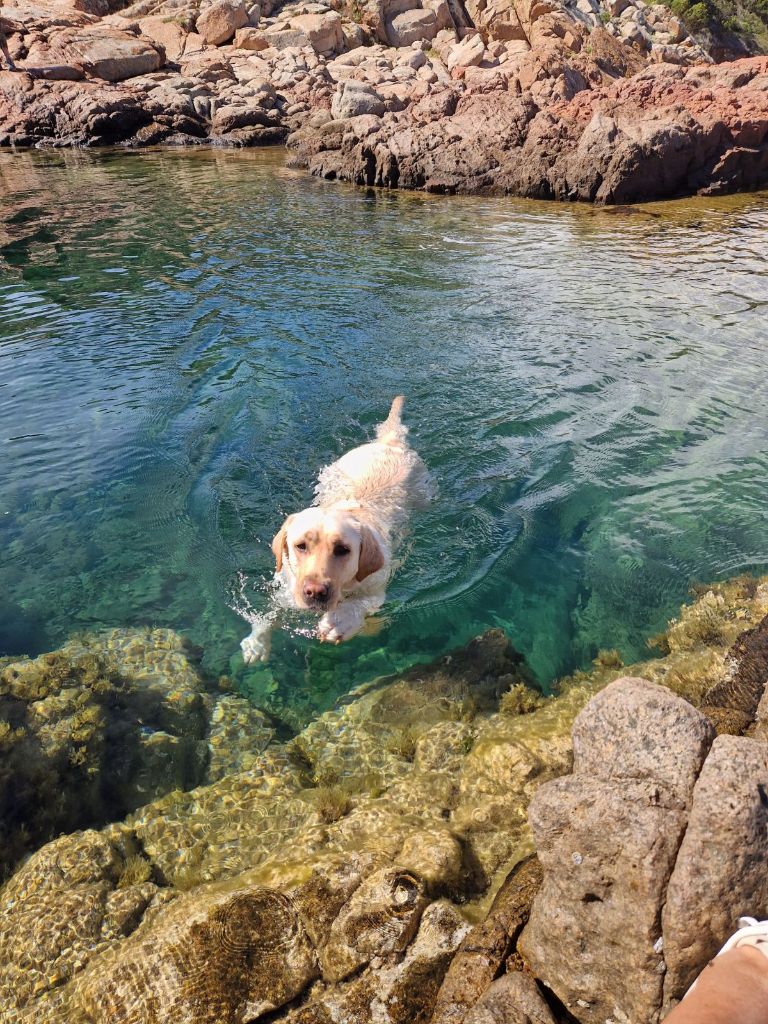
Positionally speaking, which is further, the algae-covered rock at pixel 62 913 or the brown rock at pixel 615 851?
the algae-covered rock at pixel 62 913

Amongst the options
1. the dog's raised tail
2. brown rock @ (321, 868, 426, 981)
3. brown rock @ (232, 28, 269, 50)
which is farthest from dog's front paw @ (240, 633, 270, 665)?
brown rock @ (232, 28, 269, 50)

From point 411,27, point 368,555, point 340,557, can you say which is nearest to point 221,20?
point 411,27

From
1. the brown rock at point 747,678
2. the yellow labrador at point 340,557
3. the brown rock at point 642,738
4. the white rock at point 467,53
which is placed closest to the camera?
the brown rock at point 642,738

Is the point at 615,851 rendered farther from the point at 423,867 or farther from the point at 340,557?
the point at 340,557

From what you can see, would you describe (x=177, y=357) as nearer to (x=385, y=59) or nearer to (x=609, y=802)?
(x=609, y=802)

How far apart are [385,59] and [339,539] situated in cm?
3568

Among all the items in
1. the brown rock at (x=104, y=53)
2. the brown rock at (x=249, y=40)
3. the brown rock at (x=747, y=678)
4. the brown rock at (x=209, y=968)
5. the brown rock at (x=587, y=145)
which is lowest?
the brown rock at (x=209, y=968)

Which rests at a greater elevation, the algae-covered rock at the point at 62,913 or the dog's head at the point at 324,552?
the dog's head at the point at 324,552

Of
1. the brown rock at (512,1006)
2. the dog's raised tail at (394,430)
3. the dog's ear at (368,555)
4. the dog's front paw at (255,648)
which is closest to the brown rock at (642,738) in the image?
the brown rock at (512,1006)

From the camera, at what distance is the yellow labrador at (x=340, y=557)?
421 centimetres

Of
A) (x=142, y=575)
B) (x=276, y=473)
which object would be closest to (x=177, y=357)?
(x=276, y=473)

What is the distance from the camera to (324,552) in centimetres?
421

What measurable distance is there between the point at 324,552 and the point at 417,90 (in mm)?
27134

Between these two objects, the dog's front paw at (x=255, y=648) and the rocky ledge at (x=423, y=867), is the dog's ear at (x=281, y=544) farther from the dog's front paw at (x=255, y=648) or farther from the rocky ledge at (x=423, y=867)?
the rocky ledge at (x=423, y=867)
